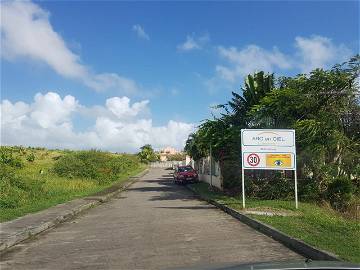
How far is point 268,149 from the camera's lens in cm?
1908

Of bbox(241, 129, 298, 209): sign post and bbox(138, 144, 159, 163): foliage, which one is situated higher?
bbox(138, 144, 159, 163): foliage

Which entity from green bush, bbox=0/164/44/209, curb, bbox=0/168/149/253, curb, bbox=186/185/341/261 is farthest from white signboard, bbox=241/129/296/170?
green bush, bbox=0/164/44/209

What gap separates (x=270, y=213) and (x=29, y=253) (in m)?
8.33

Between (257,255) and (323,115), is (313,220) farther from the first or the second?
(323,115)

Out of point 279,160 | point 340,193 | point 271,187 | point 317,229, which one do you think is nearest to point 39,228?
point 317,229

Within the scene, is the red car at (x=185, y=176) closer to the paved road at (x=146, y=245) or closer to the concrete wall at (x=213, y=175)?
the concrete wall at (x=213, y=175)

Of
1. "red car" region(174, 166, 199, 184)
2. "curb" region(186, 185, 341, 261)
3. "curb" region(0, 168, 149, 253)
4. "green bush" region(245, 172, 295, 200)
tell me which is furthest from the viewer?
"red car" region(174, 166, 199, 184)

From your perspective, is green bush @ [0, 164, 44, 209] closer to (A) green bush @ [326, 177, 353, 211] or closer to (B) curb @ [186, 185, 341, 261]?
(B) curb @ [186, 185, 341, 261]

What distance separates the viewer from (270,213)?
55.2 feet

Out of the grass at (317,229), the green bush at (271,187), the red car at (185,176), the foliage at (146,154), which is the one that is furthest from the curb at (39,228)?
the foliage at (146,154)

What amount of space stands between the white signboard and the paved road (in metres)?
2.55

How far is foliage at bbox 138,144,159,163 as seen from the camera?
130m

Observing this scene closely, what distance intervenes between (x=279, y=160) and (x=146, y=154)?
11378cm

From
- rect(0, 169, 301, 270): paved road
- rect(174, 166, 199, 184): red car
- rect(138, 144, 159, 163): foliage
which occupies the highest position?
rect(138, 144, 159, 163): foliage
